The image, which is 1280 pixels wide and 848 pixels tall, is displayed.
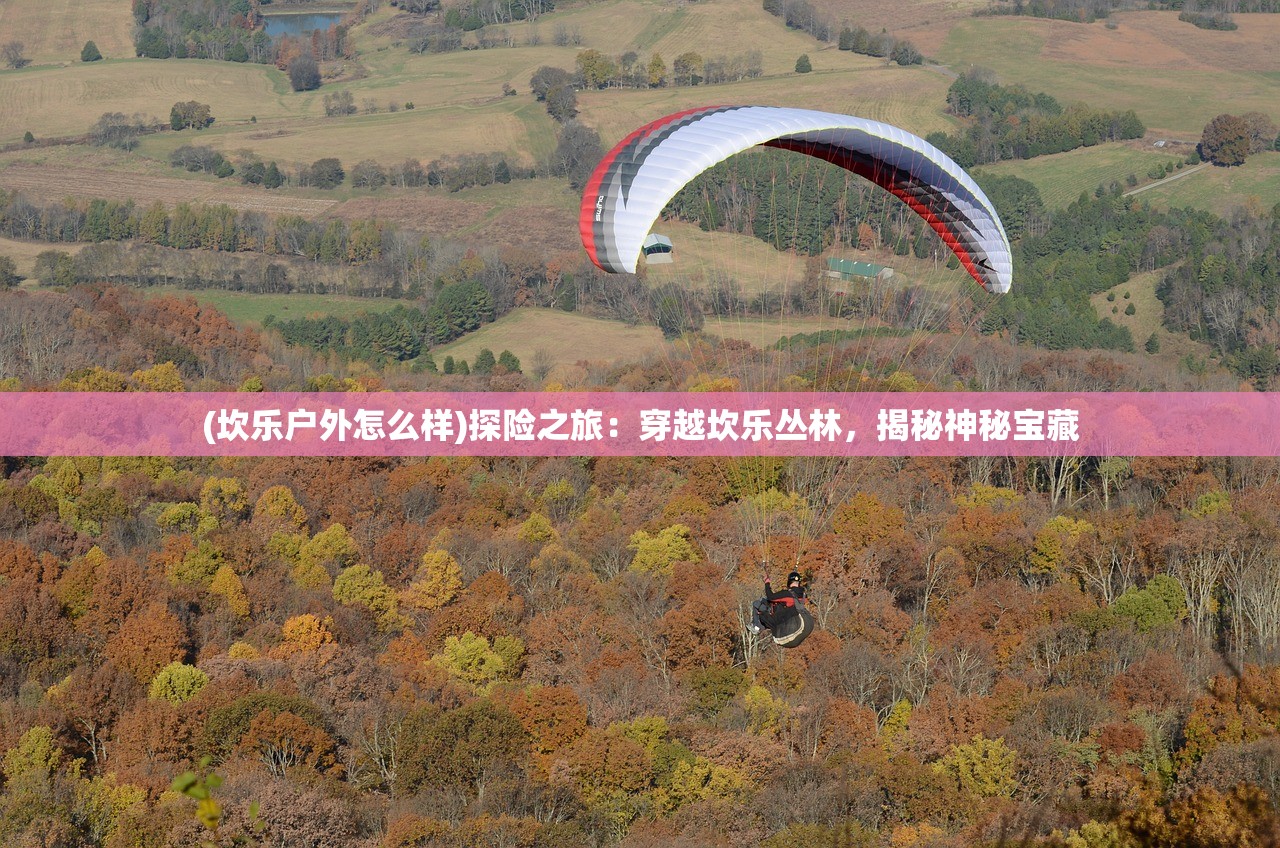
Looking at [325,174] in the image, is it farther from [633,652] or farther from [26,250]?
[633,652]

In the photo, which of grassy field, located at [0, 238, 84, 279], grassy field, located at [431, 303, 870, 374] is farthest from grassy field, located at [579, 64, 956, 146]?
grassy field, located at [0, 238, 84, 279]

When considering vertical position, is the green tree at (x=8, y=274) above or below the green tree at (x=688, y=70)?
below

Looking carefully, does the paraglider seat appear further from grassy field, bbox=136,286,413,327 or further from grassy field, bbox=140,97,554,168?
grassy field, bbox=140,97,554,168

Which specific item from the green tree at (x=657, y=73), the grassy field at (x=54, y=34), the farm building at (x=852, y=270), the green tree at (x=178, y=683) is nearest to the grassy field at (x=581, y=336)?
the farm building at (x=852, y=270)

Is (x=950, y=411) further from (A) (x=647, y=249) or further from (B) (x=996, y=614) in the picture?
(A) (x=647, y=249)

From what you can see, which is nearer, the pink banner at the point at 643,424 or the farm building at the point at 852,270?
the pink banner at the point at 643,424

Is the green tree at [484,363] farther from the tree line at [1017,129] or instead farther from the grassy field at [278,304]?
the tree line at [1017,129]

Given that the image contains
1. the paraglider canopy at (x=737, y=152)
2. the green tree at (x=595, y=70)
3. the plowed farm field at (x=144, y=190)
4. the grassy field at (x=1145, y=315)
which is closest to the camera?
the paraglider canopy at (x=737, y=152)
